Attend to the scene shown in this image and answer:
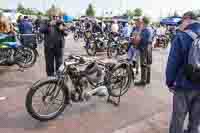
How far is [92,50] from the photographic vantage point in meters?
13.4

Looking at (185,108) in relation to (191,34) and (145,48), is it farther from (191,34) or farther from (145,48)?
(145,48)

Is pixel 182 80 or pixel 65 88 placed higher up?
pixel 182 80

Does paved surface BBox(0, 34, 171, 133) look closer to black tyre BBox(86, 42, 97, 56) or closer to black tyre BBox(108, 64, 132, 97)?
black tyre BBox(108, 64, 132, 97)

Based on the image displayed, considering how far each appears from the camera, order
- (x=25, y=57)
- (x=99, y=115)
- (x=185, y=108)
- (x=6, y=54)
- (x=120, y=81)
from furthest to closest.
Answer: (x=25, y=57) < (x=6, y=54) < (x=120, y=81) < (x=99, y=115) < (x=185, y=108)

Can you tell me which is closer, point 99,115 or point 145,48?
point 99,115

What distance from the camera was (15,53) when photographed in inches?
336

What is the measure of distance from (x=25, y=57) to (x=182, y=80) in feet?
21.6

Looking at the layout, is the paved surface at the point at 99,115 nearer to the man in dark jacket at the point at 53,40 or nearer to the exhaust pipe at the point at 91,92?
the exhaust pipe at the point at 91,92

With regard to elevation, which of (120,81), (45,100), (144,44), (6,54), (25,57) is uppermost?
(144,44)

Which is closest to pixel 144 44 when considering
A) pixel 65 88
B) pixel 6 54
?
pixel 65 88

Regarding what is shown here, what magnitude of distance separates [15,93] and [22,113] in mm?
1324

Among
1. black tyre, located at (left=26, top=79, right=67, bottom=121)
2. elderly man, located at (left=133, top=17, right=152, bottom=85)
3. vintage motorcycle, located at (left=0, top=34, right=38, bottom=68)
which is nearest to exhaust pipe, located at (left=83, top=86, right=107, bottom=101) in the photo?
black tyre, located at (left=26, top=79, right=67, bottom=121)

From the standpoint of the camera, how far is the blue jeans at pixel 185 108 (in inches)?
129

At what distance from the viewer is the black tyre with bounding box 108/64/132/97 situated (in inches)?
225
